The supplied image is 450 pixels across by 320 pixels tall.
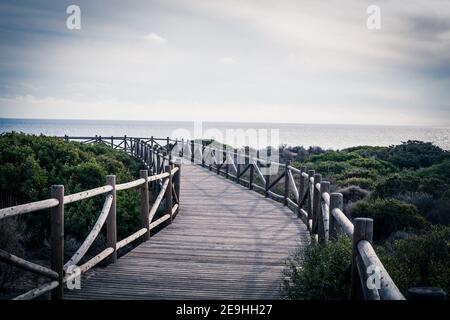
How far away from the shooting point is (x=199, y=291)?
493 centimetres

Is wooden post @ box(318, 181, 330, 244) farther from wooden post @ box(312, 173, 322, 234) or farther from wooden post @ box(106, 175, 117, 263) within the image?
wooden post @ box(106, 175, 117, 263)

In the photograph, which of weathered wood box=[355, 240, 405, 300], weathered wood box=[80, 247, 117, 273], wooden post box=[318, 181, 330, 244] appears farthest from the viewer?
wooden post box=[318, 181, 330, 244]

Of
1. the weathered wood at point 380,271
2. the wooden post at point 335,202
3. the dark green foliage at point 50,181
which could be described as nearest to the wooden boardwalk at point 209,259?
the wooden post at point 335,202

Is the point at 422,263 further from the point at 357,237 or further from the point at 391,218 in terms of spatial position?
the point at 391,218

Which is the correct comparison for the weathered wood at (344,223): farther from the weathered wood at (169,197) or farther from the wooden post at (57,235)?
the weathered wood at (169,197)

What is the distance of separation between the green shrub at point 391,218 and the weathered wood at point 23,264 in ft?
22.1

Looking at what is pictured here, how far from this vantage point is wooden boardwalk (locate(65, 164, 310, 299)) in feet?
16.2

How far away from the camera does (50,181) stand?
29.2ft

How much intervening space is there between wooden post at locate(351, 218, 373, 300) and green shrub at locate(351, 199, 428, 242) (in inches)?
218

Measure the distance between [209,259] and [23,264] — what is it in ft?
9.98

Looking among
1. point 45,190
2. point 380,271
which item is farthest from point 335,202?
point 45,190

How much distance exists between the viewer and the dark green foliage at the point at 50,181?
7836 millimetres

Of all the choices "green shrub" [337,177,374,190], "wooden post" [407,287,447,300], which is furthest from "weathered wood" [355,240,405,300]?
"green shrub" [337,177,374,190]
